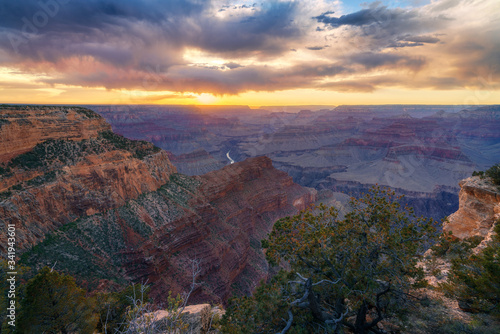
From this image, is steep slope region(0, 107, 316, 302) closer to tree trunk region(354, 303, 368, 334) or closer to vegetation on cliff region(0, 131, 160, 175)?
vegetation on cliff region(0, 131, 160, 175)

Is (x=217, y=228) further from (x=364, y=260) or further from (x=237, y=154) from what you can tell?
(x=237, y=154)

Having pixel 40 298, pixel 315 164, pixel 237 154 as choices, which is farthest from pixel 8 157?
pixel 237 154

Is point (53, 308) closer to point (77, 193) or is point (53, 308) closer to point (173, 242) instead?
point (77, 193)

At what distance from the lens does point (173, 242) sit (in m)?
31.8

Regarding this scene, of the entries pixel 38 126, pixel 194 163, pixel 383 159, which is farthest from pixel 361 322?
pixel 383 159

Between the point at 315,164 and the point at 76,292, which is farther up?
the point at 76,292

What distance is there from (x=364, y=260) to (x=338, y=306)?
2.33m

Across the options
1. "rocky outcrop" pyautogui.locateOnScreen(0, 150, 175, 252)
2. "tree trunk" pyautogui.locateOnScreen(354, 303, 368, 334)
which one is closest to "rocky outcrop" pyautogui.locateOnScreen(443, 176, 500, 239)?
"tree trunk" pyautogui.locateOnScreen(354, 303, 368, 334)

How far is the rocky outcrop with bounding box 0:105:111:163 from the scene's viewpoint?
25000 mm

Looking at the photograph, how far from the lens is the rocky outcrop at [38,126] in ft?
82.0

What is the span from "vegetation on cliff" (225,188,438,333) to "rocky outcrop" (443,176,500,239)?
1289 centimetres

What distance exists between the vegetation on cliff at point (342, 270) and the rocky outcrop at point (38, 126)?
97.3ft

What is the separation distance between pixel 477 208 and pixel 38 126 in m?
45.9

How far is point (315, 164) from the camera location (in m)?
152
